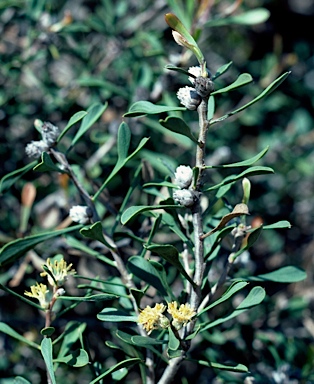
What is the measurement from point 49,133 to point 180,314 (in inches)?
16.7

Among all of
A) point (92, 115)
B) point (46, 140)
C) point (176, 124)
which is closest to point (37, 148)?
point (46, 140)

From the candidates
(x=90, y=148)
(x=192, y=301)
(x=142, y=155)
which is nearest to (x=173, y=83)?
(x=142, y=155)

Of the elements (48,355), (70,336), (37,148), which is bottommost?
(70,336)

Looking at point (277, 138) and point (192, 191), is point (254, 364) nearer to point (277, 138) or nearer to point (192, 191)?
point (192, 191)

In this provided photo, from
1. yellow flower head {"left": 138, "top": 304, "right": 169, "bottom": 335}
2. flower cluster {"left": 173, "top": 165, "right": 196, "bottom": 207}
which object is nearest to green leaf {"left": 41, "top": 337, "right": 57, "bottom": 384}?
yellow flower head {"left": 138, "top": 304, "right": 169, "bottom": 335}

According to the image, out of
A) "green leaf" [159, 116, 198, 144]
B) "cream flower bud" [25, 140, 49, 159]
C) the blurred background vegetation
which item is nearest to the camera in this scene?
"green leaf" [159, 116, 198, 144]

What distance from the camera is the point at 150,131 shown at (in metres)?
1.75

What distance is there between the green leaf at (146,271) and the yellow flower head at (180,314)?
0.31 ft

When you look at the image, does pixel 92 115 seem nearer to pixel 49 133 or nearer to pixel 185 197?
pixel 49 133

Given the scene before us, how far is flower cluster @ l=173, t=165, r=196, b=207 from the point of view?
0.90 m

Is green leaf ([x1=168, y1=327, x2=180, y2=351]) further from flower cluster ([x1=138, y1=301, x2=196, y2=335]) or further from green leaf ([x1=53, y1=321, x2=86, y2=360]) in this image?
green leaf ([x1=53, y1=321, x2=86, y2=360])

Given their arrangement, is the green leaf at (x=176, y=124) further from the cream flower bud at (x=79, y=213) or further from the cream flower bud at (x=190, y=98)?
the cream flower bud at (x=79, y=213)

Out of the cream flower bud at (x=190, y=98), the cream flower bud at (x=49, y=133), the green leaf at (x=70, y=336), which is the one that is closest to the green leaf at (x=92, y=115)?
the cream flower bud at (x=49, y=133)

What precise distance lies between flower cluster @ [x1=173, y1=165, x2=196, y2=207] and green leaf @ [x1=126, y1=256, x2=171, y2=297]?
144 millimetres
